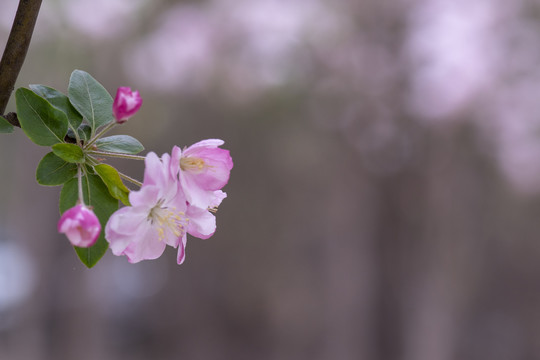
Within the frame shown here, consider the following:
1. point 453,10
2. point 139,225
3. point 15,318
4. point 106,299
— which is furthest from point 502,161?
point 139,225

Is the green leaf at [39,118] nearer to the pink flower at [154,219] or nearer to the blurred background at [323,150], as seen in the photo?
the pink flower at [154,219]

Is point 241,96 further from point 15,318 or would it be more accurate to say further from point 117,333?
point 117,333

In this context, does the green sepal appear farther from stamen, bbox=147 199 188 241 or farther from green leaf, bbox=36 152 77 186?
stamen, bbox=147 199 188 241

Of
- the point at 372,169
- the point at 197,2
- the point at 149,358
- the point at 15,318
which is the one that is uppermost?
the point at 197,2

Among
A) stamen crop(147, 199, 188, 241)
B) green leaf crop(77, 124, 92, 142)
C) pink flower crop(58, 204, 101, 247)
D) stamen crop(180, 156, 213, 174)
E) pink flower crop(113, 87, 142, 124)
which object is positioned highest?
pink flower crop(113, 87, 142, 124)

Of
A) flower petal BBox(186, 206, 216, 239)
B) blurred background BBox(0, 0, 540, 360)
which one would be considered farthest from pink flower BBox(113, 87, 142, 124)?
blurred background BBox(0, 0, 540, 360)

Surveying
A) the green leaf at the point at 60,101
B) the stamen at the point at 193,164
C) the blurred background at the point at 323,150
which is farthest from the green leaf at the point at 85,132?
the blurred background at the point at 323,150

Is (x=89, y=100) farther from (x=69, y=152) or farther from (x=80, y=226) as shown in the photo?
(x=80, y=226)
